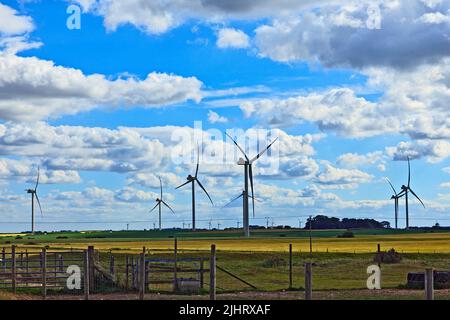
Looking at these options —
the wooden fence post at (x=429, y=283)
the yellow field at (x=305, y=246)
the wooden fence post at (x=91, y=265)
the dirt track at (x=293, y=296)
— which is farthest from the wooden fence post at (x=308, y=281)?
the yellow field at (x=305, y=246)

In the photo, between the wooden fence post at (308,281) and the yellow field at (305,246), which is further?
the yellow field at (305,246)

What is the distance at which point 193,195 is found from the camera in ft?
577

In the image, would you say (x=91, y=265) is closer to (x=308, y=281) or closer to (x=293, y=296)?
(x=293, y=296)

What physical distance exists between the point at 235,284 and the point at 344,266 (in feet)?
54.9

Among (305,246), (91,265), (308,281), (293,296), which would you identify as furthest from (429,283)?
(305,246)

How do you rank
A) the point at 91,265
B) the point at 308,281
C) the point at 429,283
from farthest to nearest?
the point at 91,265, the point at 308,281, the point at 429,283

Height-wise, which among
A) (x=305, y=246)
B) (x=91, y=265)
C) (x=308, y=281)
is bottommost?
(x=305, y=246)

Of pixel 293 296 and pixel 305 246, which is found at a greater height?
pixel 293 296

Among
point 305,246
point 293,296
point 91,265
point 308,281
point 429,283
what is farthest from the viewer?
point 305,246

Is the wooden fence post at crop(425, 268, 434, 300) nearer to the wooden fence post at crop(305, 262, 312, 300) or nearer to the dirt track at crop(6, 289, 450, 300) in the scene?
the wooden fence post at crop(305, 262, 312, 300)

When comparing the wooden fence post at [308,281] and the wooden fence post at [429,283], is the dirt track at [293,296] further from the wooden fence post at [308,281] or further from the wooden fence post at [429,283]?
the wooden fence post at [429,283]

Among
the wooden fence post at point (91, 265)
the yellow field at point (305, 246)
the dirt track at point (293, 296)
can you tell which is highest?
Result: the wooden fence post at point (91, 265)
